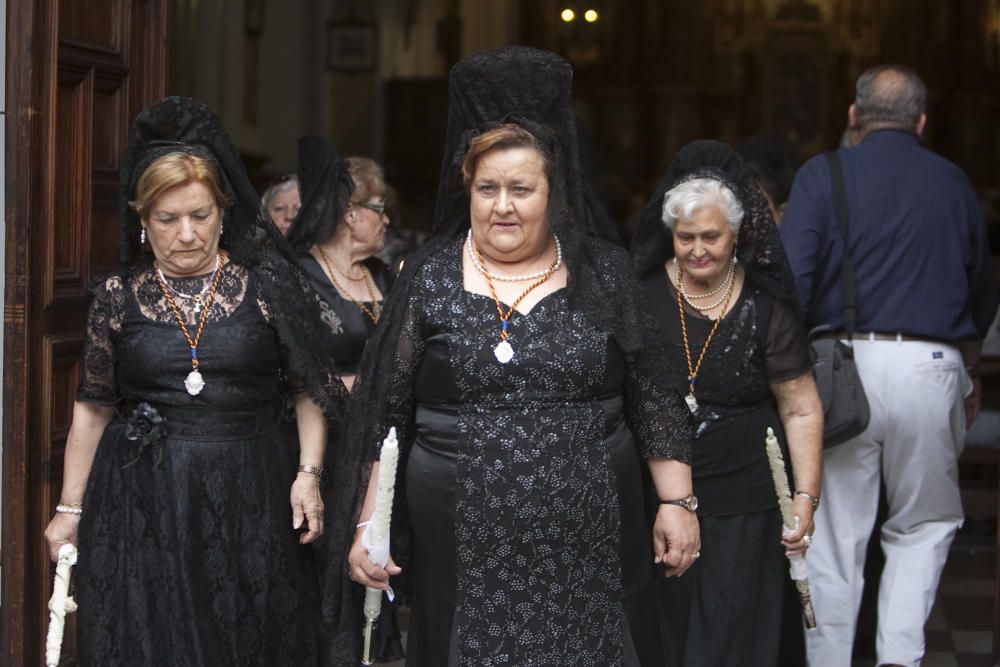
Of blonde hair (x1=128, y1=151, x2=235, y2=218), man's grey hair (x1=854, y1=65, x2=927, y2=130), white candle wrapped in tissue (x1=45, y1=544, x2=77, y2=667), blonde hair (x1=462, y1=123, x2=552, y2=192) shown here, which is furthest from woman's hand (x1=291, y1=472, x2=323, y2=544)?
man's grey hair (x1=854, y1=65, x2=927, y2=130)

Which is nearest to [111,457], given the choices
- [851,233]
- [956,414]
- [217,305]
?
[217,305]

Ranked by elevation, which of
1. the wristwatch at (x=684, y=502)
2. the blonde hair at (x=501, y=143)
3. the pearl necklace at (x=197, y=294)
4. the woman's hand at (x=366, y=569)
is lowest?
the woman's hand at (x=366, y=569)

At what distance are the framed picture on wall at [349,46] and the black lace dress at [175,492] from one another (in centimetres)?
990

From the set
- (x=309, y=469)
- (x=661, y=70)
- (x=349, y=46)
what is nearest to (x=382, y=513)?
(x=309, y=469)

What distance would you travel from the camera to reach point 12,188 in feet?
15.3

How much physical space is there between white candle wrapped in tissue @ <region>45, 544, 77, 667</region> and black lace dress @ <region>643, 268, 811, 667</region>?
1726 mm

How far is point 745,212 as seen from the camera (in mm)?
4719

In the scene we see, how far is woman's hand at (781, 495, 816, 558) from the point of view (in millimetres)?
4629

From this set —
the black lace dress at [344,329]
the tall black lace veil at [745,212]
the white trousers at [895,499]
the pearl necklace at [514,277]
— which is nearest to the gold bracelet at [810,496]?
the tall black lace veil at [745,212]

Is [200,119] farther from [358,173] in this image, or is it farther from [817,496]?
[817,496]

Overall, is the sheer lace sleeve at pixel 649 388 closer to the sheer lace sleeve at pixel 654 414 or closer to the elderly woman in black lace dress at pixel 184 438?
the sheer lace sleeve at pixel 654 414

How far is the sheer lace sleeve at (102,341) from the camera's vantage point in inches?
167

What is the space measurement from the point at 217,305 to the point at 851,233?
2.30 metres

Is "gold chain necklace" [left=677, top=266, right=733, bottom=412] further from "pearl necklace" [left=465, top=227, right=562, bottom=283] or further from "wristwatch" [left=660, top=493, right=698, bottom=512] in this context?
"pearl necklace" [left=465, top=227, right=562, bottom=283]
